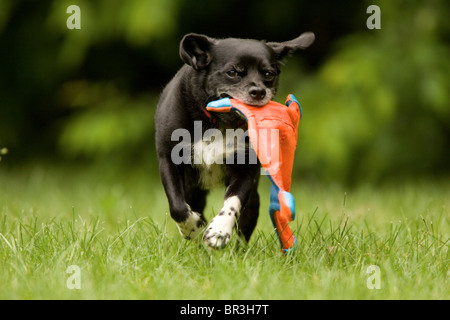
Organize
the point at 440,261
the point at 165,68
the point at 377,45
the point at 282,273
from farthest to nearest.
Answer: the point at 165,68 < the point at 377,45 < the point at 440,261 < the point at 282,273

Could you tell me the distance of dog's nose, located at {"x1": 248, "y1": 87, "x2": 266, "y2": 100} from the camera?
3.16 metres

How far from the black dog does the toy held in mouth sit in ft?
0.30

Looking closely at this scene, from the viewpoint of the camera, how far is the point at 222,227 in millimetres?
3068

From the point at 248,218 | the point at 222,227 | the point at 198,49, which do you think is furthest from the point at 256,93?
the point at 248,218

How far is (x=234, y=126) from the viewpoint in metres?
3.38

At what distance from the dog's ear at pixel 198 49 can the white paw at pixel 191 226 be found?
2.54 feet

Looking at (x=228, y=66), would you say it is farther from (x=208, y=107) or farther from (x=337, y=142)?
(x=337, y=142)

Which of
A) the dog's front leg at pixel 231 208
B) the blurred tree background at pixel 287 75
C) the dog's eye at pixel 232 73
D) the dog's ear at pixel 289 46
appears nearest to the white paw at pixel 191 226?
the dog's front leg at pixel 231 208

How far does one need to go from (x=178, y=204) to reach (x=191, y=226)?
0.42 ft

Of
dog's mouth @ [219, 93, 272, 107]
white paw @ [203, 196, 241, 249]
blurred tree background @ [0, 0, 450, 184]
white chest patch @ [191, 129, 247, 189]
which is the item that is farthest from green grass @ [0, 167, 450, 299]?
blurred tree background @ [0, 0, 450, 184]

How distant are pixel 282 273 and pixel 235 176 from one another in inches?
29.4

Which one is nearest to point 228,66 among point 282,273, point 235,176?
point 235,176

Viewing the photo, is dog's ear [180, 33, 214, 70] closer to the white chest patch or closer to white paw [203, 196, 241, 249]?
the white chest patch

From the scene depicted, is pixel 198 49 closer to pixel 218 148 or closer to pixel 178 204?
pixel 218 148
